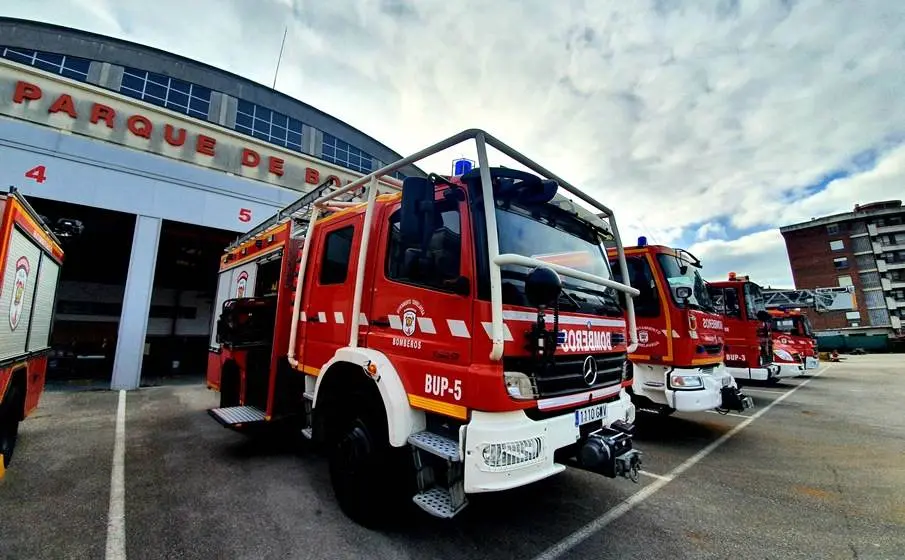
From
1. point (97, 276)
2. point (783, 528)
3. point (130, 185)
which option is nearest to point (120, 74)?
point (97, 276)

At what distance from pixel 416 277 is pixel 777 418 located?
27.1 feet

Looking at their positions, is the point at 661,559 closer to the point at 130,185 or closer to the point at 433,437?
the point at 433,437

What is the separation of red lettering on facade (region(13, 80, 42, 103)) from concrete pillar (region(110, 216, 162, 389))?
408 centimetres

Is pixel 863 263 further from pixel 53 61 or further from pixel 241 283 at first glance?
pixel 53 61

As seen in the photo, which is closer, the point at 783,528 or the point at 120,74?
the point at 783,528

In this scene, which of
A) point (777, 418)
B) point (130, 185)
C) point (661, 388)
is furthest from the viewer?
point (130, 185)

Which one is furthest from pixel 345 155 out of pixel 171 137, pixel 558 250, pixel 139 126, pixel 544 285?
pixel 544 285

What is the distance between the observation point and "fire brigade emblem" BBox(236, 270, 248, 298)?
545 cm

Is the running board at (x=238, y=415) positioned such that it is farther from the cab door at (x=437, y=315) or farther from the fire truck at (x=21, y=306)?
the cab door at (x=437, y=315)

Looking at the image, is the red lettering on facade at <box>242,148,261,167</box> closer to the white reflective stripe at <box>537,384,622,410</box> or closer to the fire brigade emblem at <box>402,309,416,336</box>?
the fire brigade emblem at <box>402,309,416,336</box>

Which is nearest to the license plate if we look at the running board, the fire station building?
the running board

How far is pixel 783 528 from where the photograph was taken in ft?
9.64

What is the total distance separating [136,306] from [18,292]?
6.38 m

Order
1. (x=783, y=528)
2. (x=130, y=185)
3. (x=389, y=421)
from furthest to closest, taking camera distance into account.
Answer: (x=130, y=185) < (x=783, y=528) < (x=389, y=421)
